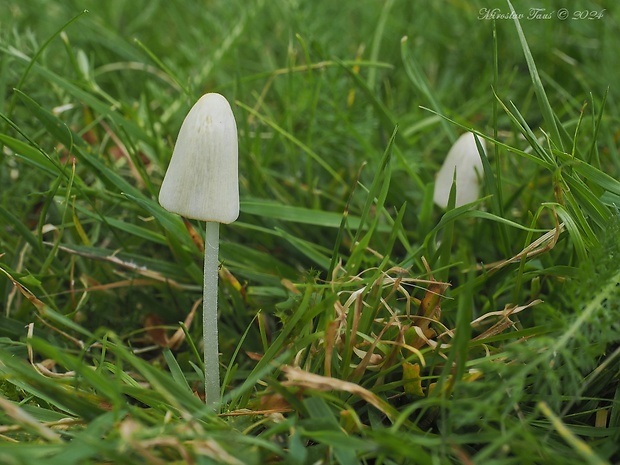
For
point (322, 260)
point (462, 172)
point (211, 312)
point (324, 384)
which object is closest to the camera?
point (324, 384)

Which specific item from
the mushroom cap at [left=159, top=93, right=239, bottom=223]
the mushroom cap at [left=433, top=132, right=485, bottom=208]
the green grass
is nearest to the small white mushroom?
the mushroom cap at [left=159, top=93, right=239, bottom=223]

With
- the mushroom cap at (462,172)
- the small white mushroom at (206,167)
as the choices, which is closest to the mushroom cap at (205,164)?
the small white mushroom at (206,167)

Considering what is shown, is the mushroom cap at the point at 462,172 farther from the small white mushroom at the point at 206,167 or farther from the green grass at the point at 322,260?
the small white mushroom at the point at 206,167

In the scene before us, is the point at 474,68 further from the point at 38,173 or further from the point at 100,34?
the point at 38,173

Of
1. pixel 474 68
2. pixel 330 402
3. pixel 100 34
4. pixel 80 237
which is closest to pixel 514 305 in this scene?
pixel 330 402

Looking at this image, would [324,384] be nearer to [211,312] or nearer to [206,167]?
[211,312]

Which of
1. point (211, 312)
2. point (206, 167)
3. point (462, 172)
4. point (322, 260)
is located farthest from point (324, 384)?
point (462, 172)
